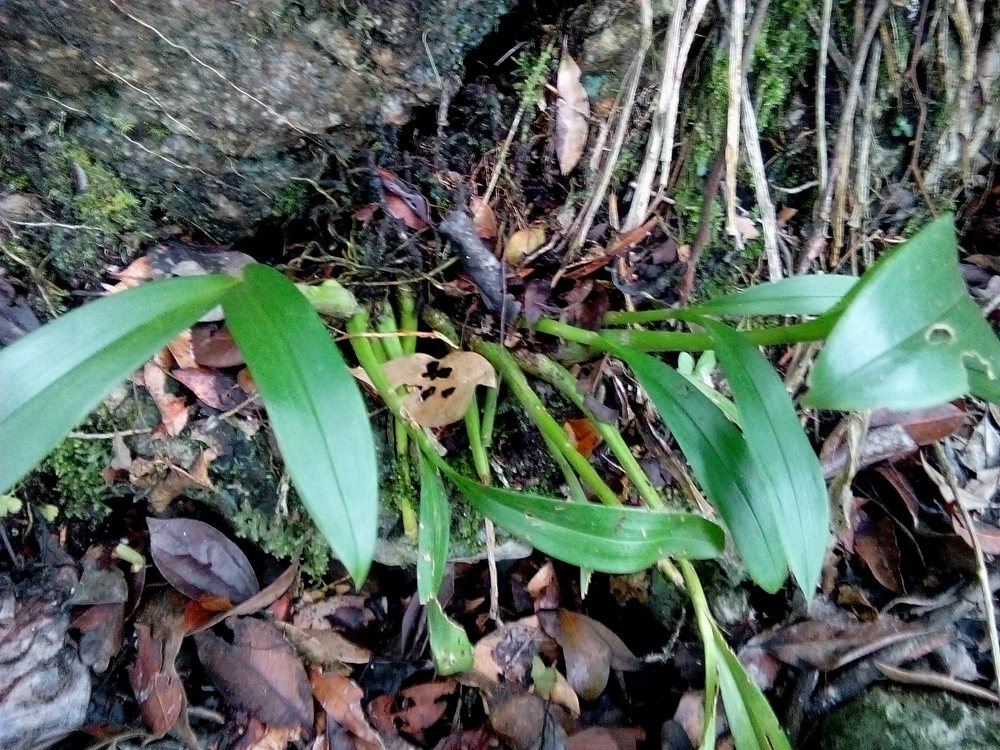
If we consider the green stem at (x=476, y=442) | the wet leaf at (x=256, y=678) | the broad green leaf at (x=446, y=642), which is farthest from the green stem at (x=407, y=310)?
the wet leaf at (x=256, y=678)

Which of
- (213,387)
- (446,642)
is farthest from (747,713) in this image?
(213,387)

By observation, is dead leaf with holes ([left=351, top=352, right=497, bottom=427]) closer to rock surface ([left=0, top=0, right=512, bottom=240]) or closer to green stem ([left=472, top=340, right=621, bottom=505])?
green stem ([left=472, top=340, right=621, bottom=505])

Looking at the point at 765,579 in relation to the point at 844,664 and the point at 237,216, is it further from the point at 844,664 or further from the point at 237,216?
the point at 237,216

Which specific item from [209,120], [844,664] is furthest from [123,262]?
[844,664]

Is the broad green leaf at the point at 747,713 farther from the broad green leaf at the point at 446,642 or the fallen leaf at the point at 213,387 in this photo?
the fallen leaf at the point at 213,387

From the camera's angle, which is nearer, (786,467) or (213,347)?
(786,467)

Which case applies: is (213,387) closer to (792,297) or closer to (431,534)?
(431,534)
